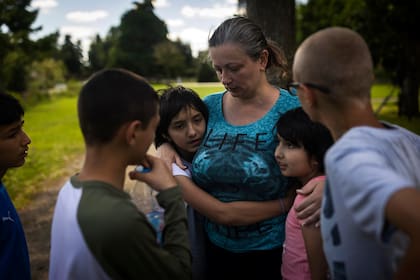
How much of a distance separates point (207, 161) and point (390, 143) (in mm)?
1048

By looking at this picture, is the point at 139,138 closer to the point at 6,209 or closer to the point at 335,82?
the point at 335,82

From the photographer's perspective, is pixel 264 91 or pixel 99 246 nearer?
pixel 99 246

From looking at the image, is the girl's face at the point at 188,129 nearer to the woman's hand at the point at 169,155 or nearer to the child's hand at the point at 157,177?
the woman's hand at the point at 169,155

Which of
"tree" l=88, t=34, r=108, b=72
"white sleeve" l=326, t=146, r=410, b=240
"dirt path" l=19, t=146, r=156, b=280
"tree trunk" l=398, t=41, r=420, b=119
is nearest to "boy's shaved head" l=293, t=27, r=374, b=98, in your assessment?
"white sleeve" l=326, t=146, r=410, b=240

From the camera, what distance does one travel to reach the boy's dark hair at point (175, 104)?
2.41 meters

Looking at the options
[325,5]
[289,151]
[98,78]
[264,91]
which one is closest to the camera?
[98,78]

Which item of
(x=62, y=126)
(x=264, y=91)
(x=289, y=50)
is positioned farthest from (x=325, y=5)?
(x=264, y=91)

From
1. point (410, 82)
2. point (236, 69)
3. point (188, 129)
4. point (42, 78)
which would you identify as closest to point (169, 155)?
point (188, 129)

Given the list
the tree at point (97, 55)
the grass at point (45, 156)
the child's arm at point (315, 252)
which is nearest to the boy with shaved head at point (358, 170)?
the child's arm at point (315, 252)

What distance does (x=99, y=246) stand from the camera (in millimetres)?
1422

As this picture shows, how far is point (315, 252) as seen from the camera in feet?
6.42

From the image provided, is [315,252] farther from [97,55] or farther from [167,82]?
[97,55]

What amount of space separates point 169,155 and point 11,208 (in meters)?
0.92

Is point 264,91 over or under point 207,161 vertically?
over
